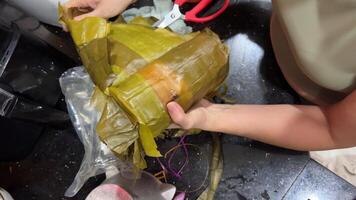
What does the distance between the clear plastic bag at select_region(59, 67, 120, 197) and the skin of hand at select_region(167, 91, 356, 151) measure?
0.68ft

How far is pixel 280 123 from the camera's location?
0.76 m

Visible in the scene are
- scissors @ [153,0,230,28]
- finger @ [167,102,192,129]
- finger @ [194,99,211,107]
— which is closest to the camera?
finger @ [167,102,192,129]

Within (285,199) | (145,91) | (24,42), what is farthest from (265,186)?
(24,42)

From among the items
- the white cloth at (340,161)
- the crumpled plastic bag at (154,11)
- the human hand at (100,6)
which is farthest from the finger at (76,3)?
the white cloth at (340,161)

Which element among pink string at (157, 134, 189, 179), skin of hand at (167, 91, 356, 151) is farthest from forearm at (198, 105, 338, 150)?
pink string at (157, 134, 189, 179)

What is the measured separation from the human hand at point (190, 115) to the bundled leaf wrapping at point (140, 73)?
0.05 ft

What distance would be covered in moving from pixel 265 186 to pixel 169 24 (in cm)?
38

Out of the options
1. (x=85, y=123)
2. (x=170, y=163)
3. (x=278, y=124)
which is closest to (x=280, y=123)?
(x=278, y=124)

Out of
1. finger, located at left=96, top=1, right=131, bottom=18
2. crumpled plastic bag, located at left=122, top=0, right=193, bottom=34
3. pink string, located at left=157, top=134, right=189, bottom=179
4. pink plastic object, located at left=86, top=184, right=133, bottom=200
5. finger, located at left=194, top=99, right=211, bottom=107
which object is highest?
finger, located at left=96, top=1, right=131, bottom=18

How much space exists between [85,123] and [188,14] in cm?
31

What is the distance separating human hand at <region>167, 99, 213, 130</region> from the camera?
655mm

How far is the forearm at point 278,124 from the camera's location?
0.74 metres

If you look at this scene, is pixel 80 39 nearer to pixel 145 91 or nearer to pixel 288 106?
pixel 145 91

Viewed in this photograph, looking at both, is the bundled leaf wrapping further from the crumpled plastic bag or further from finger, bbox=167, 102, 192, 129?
the crumpled plastic bag
